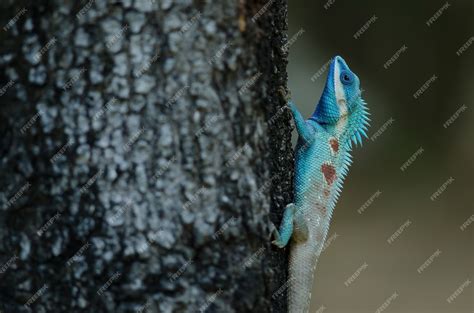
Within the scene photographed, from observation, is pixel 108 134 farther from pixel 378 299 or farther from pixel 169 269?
pixel 378 299

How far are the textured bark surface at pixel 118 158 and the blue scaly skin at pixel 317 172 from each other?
1.48 ft

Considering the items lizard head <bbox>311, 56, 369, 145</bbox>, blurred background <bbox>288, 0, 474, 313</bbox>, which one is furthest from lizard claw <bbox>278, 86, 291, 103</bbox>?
blurred background <bbox>288, 0, 474, 313</bbox>

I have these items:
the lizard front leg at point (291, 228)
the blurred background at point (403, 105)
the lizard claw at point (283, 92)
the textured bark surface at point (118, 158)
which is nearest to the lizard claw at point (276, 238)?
the lizard front leg at point (291, 228)

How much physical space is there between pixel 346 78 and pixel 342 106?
5.2 inches

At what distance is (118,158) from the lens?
2.00m

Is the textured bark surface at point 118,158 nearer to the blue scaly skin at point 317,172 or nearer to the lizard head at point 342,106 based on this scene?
the blue scaly skin at point 317,172

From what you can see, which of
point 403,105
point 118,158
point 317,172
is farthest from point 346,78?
point 403,105

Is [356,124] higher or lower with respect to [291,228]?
higher

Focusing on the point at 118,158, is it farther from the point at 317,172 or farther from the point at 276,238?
the point at 317,172

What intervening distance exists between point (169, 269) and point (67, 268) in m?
0.29

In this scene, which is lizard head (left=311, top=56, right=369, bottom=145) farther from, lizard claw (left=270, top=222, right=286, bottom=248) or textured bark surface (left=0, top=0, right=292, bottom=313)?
textured bark surface (left=0, top=0, right=292, bottom=313)

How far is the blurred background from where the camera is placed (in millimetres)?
7820

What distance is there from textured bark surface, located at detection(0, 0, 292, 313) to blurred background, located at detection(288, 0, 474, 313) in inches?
224

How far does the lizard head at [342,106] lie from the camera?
307cm
